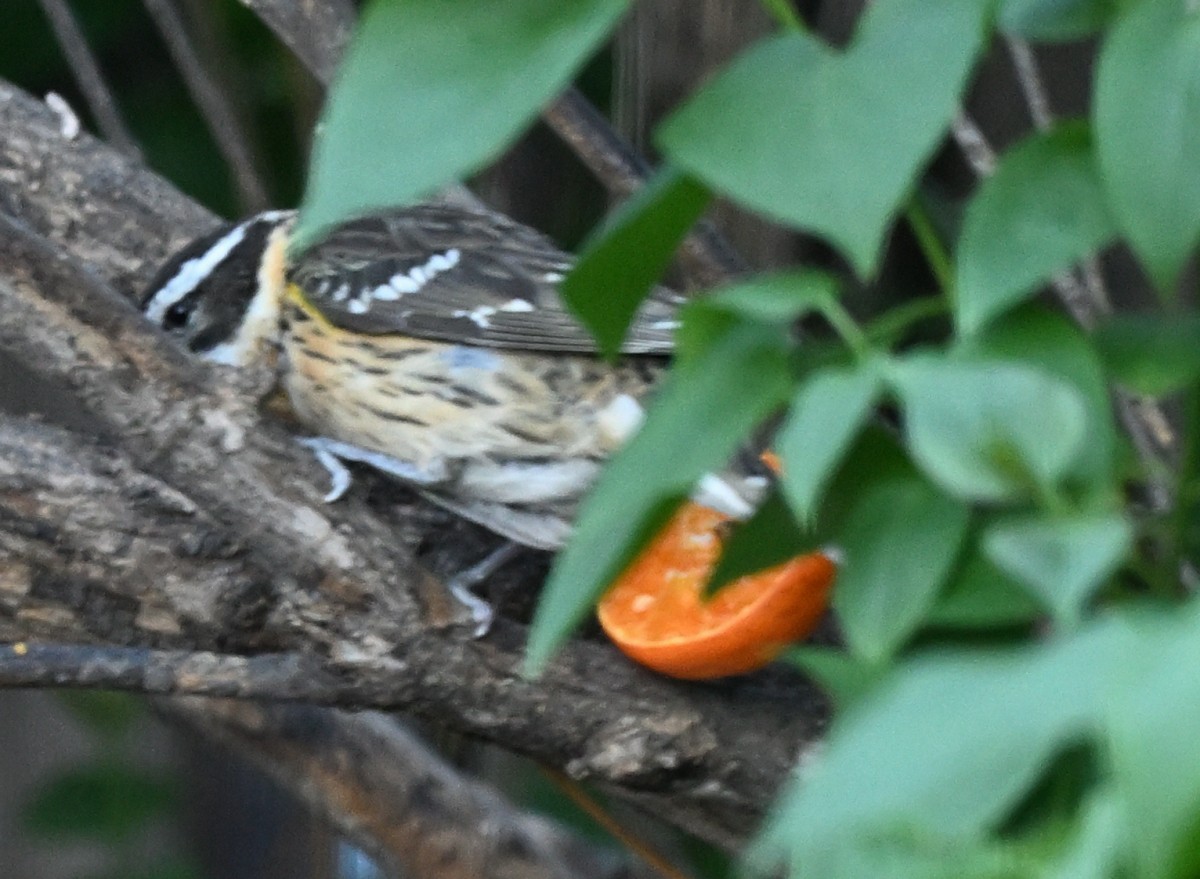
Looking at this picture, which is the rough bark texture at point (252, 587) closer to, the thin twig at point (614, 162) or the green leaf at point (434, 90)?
the thin twig at point (614, 162)

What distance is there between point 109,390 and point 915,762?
0.94 metres

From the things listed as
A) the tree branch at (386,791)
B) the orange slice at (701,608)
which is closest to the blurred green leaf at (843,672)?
the orange slice at (701,608)

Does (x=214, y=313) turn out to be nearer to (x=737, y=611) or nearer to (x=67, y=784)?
(x=737, y=611)

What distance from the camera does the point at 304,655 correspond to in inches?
51.1

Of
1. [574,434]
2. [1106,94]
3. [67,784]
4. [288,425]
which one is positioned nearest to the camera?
[1106,94]

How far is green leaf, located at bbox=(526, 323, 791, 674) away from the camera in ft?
1.56

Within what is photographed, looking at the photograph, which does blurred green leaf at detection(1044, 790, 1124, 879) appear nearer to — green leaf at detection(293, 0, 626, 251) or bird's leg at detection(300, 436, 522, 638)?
green leaf at detection(293, 0, 626, 251)

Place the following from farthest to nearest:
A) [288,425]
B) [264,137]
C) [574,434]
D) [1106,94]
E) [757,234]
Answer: [264,137] < [757,234] < [288,425] < [574,434] < [1106,94]

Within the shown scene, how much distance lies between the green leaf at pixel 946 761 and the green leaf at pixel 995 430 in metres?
0.05

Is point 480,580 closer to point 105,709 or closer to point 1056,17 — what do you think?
point 1056,17

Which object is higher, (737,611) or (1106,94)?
(1106,94)

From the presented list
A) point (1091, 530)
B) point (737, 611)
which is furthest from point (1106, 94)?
point (737, 611)

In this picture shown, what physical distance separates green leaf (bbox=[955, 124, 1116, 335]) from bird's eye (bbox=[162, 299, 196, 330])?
1.30 m

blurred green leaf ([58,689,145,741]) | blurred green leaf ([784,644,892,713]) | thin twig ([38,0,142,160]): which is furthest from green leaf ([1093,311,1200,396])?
blurred green leaf ([58,689,145,741])
